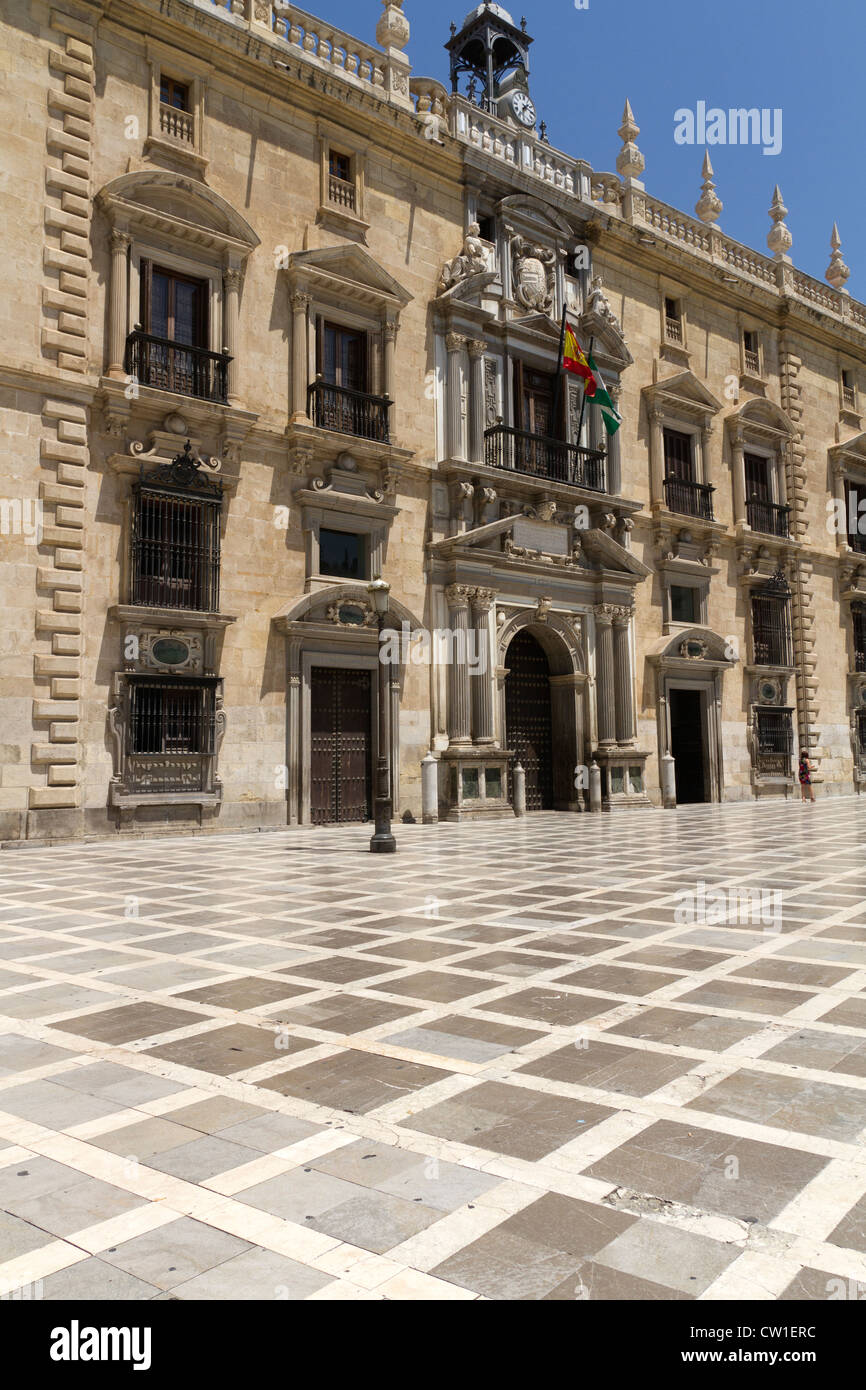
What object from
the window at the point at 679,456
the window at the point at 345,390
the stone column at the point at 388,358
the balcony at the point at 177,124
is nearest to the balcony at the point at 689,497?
the window at the point at 679,456

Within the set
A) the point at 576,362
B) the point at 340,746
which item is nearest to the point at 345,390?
the point at 576,362

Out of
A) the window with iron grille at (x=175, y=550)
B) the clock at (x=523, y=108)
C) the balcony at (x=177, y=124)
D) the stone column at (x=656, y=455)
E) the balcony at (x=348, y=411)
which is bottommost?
the window with iron grille at (x=175, y=550)

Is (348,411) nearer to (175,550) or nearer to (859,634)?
(175,550)

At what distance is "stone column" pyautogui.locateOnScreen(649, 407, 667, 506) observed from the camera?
933 inches

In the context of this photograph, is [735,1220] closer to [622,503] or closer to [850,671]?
[622,503]

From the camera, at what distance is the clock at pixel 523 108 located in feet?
84.4

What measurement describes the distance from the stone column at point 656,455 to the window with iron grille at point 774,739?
251 inches

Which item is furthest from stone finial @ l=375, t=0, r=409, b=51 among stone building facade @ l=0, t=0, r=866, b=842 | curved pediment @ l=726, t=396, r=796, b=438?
curved pediment @ l=726, t=396, r=796, b=438

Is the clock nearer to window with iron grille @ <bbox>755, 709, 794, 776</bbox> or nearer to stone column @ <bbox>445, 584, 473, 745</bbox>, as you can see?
stone column @ <bbox>445, 584, 473, 745</bbox>

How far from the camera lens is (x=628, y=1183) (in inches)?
120

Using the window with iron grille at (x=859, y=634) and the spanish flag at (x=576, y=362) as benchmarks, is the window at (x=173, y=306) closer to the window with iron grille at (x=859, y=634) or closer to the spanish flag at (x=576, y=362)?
the spanish flag at (x=576, y=362)

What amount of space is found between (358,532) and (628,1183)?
15.8 m

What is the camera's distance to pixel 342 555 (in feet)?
58.9

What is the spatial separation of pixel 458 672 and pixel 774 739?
446 inches
